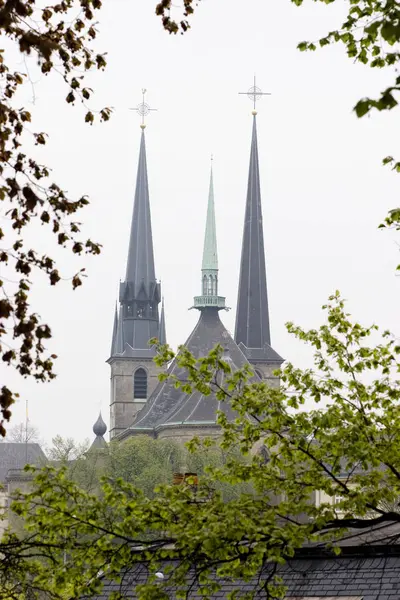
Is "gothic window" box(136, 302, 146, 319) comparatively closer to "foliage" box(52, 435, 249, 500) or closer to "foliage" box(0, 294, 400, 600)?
"foliage" box(52, 435, 249, 500)

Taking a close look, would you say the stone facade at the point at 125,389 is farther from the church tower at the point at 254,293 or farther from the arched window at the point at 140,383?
the church tower at the point at 254,293

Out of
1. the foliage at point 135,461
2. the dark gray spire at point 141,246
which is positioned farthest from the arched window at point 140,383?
the foliage at point 135,461

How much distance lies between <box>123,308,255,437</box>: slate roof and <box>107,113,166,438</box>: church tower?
219 inches

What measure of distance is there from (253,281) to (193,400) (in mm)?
13784

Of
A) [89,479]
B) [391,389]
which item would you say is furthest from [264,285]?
[391,389]

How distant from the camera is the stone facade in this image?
134500mm

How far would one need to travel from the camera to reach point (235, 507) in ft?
45.9

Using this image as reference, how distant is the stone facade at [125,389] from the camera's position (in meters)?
134

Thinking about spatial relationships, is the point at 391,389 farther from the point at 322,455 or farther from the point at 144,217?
the point at 144,217

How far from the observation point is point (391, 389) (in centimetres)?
1647

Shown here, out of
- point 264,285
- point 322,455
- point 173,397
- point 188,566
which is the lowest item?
point 188,566

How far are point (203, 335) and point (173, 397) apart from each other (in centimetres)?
559

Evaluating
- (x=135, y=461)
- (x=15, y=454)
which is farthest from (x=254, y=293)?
(x=15, y=454)

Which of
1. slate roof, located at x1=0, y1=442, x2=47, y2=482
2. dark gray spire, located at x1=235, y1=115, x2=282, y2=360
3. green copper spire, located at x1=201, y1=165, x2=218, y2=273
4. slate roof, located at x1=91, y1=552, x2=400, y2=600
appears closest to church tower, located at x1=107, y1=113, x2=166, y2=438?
green copper spire, located at x1=201, y1=165, x2=218, y2=273
